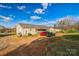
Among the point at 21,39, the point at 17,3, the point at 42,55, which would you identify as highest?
the point at 17,3

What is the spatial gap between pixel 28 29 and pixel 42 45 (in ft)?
0.52

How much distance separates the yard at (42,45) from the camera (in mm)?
1375

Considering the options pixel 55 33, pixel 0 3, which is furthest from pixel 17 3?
pixel 55 33

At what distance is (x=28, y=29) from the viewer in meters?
1.40

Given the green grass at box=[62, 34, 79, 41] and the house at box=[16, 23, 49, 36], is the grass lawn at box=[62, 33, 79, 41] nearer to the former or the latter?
the green grass at box=[62, 34, 79, 41]

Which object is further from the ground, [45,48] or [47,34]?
[47,34]

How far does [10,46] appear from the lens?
1400 mm

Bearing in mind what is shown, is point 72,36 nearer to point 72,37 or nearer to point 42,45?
point 72,37

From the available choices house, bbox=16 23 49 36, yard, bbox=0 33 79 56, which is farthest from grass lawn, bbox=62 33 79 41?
house, bbox=16 23 49 36

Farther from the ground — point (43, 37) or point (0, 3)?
point (0, 3)

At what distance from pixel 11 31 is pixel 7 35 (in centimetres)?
4

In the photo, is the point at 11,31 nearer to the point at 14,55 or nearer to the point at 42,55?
the point at 14,55

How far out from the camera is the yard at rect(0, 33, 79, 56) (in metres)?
1.38

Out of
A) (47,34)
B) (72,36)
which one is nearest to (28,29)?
(47,34)
